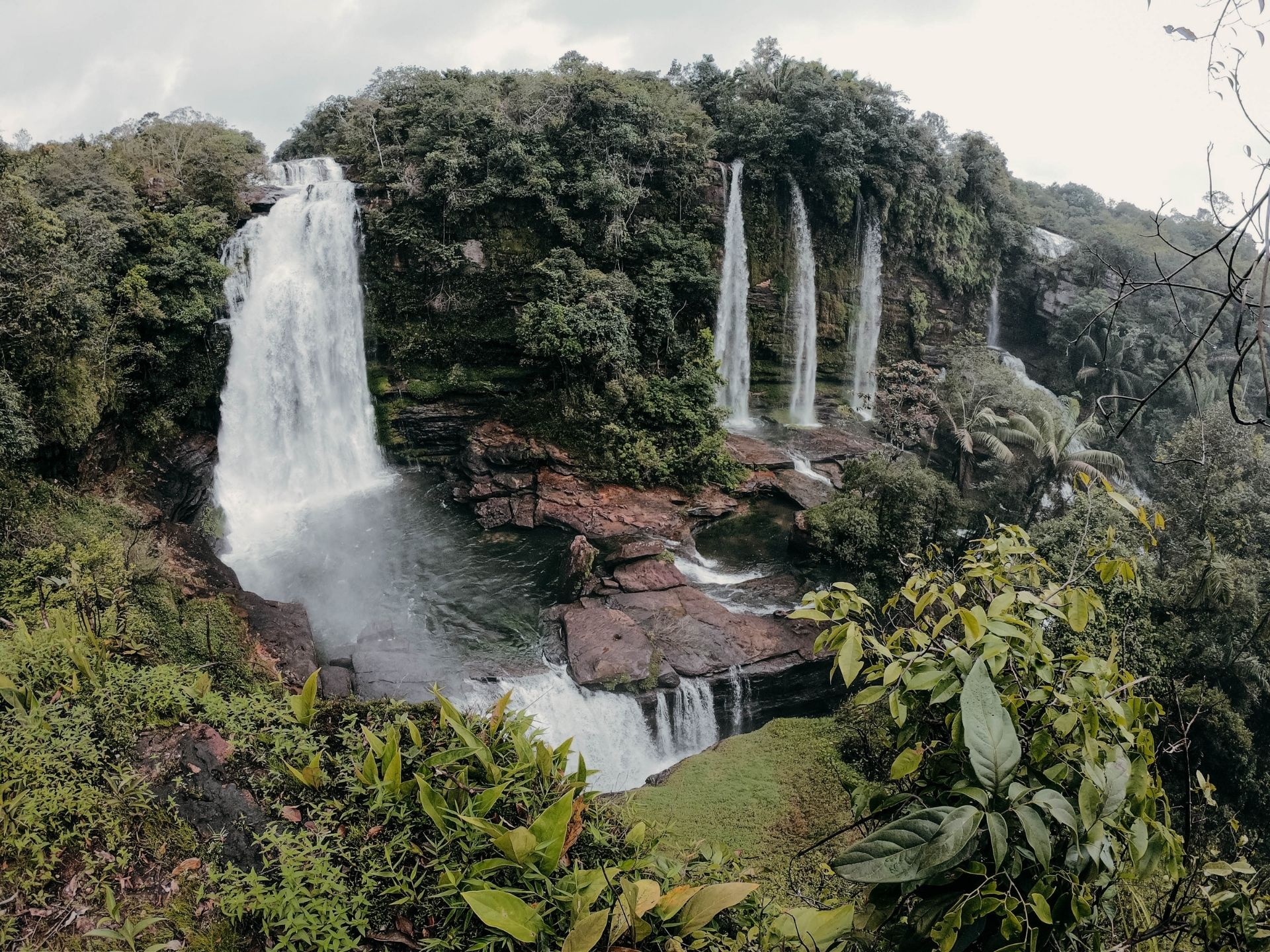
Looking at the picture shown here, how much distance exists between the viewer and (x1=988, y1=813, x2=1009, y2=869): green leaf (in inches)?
51.8

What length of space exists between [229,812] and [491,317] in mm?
13932

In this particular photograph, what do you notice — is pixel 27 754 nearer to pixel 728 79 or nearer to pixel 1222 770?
pixel 1222 770

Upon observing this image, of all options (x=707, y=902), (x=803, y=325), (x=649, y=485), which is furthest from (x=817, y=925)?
(x=803, y=325)

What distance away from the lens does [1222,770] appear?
862cm

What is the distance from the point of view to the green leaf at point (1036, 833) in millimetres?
1319

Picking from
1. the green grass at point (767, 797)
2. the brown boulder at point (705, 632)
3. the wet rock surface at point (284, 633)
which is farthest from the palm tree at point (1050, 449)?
the wet rock surface at point (284, 633)

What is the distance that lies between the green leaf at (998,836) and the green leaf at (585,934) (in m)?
0.96

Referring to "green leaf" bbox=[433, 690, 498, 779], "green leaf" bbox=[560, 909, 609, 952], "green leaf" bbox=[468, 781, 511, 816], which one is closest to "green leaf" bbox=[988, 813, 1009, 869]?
"green leaf" bbox=[560, 909, 609, 952]

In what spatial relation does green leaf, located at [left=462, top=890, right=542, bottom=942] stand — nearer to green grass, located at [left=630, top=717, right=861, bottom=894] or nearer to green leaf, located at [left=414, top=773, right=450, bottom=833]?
green leaf, located at [left=414, top=773, right=450, bottom=833]

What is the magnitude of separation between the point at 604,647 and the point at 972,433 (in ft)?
29.0

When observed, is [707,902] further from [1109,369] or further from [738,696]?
[1109,369]

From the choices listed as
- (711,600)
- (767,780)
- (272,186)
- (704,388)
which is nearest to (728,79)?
(704,388)

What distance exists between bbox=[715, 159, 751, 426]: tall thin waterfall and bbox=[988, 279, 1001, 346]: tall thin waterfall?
402 inches

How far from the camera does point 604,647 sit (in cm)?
950
